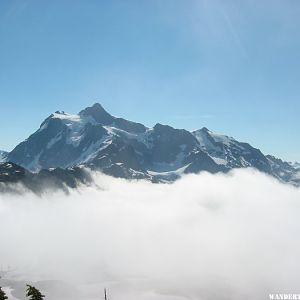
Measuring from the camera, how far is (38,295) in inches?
2815

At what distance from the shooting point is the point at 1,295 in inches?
2815

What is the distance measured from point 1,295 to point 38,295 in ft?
19.1
